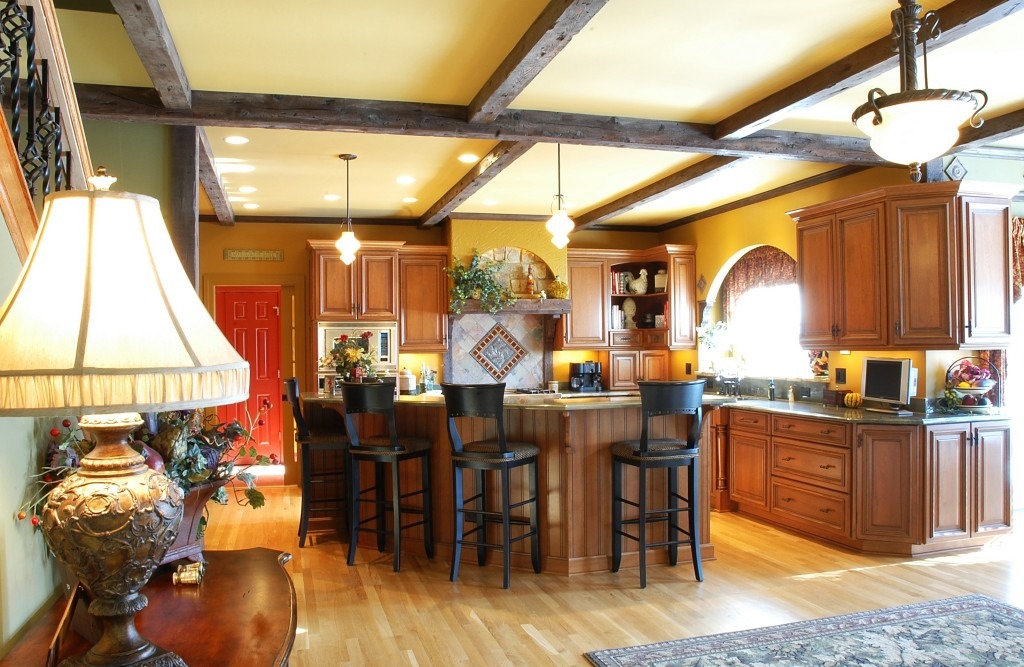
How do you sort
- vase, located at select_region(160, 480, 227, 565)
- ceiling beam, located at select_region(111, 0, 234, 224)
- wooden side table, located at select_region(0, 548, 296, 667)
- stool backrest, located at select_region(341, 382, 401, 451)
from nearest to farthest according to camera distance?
wooden side table, located at select_region(0, 548, 296, 667), vase, located at select_region(160, 480, 227, 565), ceiling beam, located at select_region(111, 0, 234, 224), stool backrest, located at select_region(341, 382, 401, 451)

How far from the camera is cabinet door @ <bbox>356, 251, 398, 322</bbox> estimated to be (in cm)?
752

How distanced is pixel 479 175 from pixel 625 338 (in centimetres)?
349

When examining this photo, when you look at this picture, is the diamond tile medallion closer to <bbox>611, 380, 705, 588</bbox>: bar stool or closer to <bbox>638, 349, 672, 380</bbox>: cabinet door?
<bbox>638, 349, 672, 380</bbox>: cabinet door

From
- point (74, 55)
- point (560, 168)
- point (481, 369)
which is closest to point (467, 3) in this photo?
point (74, 55)

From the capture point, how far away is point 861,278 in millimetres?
5246

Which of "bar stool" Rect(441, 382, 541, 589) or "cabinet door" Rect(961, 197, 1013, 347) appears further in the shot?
"cabinet door" Rect(961, 197, 1013, 347)

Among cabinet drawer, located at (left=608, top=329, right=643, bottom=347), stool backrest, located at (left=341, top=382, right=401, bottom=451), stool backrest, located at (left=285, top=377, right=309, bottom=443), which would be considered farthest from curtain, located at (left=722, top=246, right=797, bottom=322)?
stool backrest, located at (left=285, top=377, right=309, bottom=443)

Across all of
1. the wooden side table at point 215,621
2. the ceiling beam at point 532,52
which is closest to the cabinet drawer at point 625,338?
the ceiling beam at point 532,52

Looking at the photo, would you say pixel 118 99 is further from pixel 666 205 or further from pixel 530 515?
pixel 666 205

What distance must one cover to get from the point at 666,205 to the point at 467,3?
16.2ft

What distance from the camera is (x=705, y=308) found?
26.6ft

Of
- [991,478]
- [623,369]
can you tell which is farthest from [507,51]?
[623,369]

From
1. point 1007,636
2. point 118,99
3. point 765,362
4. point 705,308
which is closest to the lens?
point 1007,636

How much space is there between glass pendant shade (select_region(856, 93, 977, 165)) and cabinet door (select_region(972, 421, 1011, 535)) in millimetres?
3127
